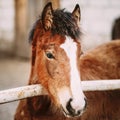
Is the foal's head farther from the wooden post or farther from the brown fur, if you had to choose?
the wooden post

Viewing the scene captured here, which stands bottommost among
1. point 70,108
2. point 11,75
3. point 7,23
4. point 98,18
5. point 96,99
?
point 11,75

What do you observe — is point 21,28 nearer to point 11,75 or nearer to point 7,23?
point 7,23

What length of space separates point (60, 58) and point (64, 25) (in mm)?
269

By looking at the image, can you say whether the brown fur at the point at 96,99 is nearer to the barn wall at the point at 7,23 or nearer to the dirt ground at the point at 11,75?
the dirt ground at the point at 11,75

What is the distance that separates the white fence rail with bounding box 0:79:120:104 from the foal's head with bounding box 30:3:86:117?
8 cm

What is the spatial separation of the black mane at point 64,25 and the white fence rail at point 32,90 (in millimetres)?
380

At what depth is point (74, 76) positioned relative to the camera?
2.58 metres

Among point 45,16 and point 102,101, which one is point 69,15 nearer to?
point 45,16

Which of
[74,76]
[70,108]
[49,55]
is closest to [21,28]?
[49,55]

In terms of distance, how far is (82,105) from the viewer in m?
2.47

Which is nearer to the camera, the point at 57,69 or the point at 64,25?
the point at 57,69

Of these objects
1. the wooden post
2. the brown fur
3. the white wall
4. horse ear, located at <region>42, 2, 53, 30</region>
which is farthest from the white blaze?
the white wall

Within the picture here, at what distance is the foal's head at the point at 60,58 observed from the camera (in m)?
2.52

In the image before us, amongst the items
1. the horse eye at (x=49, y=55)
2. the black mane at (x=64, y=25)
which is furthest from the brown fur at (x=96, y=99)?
the black mane at (x=64, y=25)
